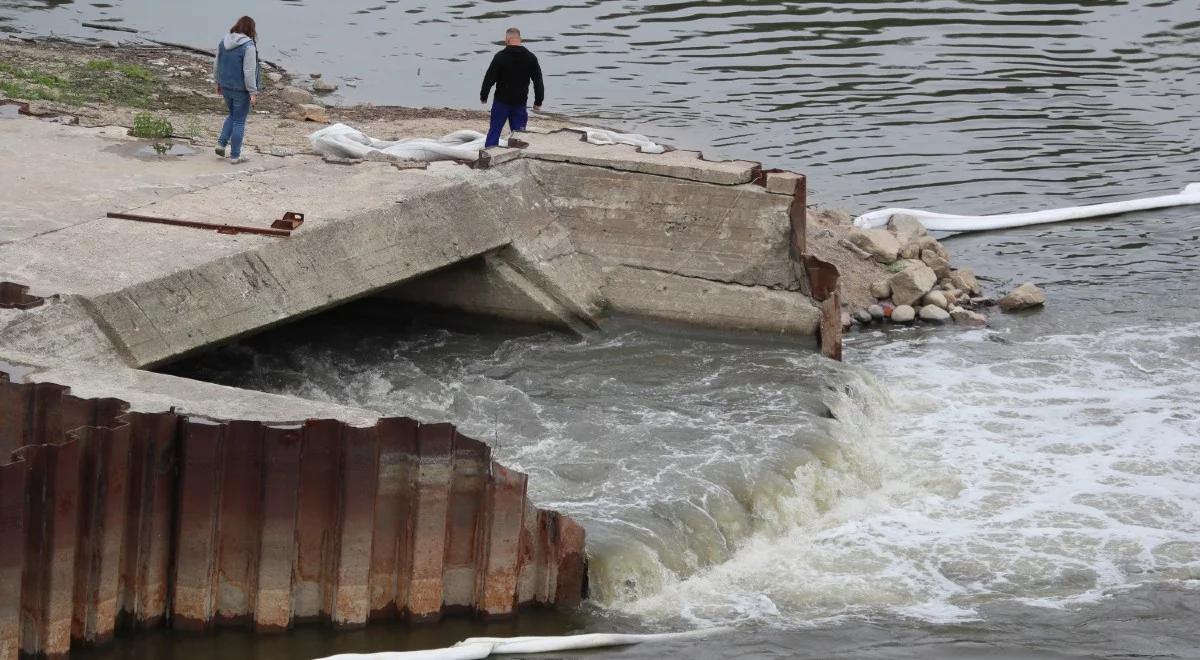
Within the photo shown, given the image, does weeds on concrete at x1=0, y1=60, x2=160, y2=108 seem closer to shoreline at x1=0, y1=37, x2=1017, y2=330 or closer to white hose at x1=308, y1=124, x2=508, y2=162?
shoreline at x1=0, y1=37, x2=1017, y2=330

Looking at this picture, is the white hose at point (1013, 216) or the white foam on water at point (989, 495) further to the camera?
the white hose at point (1013, 216)

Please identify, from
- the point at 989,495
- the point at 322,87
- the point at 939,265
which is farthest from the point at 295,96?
the point at 989,495

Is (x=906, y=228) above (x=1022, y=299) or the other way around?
above

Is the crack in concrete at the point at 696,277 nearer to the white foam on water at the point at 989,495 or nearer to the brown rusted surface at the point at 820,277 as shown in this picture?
the brown rusted surface at the point at 820,277

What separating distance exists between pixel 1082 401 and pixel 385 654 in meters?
7.65

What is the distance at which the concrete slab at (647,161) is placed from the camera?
1515cm

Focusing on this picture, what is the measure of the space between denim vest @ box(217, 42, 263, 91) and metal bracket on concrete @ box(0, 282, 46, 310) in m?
4.80

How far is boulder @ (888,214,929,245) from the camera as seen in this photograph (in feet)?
59.7

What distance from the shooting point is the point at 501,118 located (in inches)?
621

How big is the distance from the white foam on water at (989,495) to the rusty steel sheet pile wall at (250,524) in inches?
45.8

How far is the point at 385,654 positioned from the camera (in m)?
9.06

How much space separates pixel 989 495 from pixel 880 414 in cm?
185

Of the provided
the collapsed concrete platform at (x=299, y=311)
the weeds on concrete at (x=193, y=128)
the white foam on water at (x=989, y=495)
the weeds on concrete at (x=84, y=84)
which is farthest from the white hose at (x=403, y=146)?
the weeds on concrete at (x=84, y=84)

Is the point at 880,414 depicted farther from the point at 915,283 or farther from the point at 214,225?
the point at 214,225
